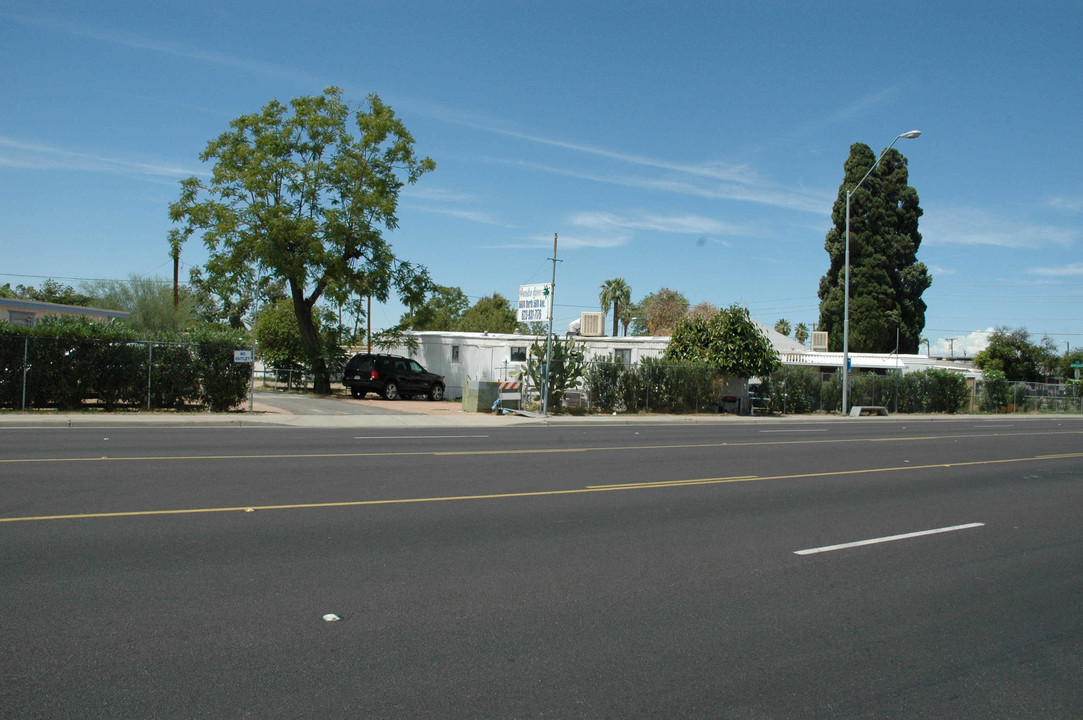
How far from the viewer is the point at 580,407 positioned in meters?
30.9

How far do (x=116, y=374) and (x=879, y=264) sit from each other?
5271cm

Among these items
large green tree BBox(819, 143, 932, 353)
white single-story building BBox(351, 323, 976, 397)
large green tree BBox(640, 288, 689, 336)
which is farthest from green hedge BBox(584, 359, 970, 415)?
large green tree BBox(640, 288, 689, 336)

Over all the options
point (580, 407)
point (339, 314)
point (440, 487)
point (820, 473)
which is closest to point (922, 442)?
point (820, 473)

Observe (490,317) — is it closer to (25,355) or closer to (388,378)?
(388,378)

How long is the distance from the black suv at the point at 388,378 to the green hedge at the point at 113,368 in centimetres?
830

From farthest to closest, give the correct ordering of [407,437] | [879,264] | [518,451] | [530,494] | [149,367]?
1. [879,264]
2. [149,367]
3. [407,437]
4. [518,451]
5. [530,494]

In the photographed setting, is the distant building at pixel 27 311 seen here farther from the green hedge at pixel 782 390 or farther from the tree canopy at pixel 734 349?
the tree canopy at pixel 734 349

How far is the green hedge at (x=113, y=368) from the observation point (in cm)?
2055

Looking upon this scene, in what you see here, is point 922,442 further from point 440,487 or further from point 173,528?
point 173,528

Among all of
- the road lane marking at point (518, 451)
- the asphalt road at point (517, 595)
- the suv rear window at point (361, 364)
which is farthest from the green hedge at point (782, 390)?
the asphalt road at point (517, 595)

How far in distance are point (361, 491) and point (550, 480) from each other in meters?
3.02

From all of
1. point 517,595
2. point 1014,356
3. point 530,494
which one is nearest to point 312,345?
point 530,494

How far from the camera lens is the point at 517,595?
6.14 m

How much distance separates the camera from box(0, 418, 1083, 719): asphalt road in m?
4.46
